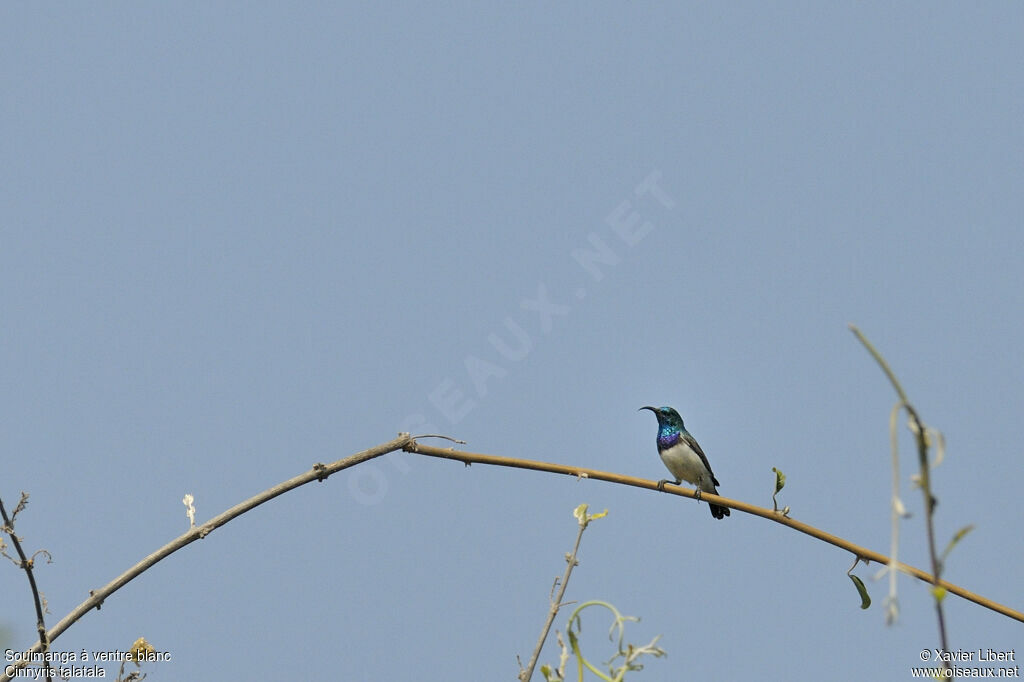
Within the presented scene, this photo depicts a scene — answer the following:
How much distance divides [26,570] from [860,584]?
8.06ft

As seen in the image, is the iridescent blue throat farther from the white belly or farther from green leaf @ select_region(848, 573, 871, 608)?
green leaf @ select_region(848, 573, 871, 608)

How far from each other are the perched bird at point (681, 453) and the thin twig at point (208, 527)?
8506 mm

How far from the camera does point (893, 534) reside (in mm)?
1214

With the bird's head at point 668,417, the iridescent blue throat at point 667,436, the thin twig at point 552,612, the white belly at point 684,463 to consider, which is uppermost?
the bird's head at point 668,417

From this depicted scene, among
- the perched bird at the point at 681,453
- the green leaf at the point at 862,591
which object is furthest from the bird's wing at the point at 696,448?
the green leaf at the point at 862,591

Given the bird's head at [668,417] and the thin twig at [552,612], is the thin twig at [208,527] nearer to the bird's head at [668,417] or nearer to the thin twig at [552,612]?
the thin twig at [552,612]

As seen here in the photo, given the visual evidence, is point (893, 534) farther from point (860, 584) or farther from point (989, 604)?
point (860, 584)

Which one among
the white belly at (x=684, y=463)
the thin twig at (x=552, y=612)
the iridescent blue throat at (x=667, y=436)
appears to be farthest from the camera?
the iridescent blue throat at (x=667, y=436)

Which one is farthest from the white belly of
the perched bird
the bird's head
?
the bird's head

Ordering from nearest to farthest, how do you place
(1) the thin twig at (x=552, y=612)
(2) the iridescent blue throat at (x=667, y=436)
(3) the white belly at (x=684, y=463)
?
1. (1) the thin twig at (x=552, y=612)
2. (3) the white belly at (x=684, y=463)
3. (2) the iridescent blue throat at (x=667, y=436)

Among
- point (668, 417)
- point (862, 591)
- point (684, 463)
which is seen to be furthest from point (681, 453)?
point (862, 591)

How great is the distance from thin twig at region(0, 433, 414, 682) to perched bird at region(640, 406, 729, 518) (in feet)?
27.9

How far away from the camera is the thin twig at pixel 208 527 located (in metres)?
2.98

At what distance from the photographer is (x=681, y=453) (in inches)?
463
